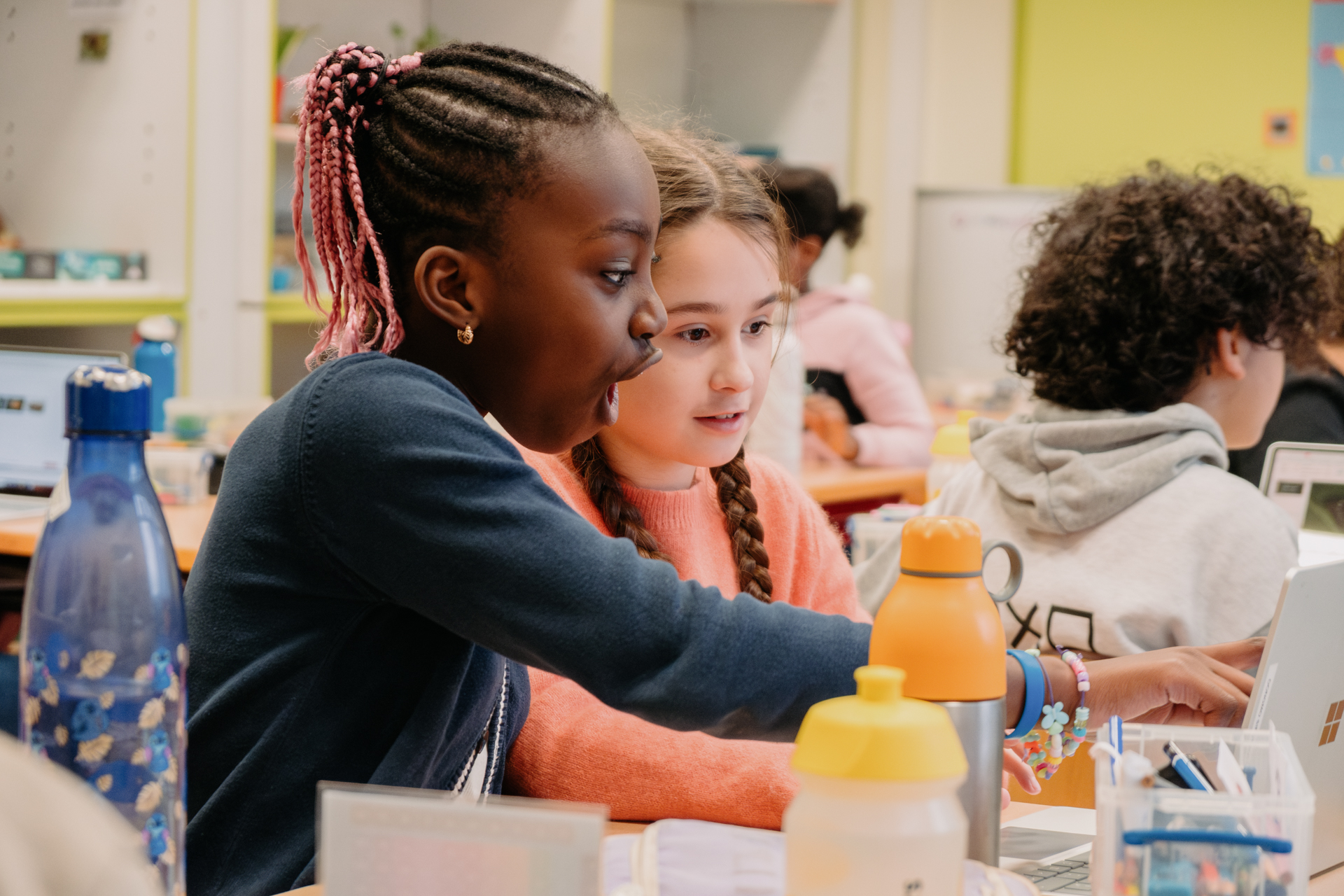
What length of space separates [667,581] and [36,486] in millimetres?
1950

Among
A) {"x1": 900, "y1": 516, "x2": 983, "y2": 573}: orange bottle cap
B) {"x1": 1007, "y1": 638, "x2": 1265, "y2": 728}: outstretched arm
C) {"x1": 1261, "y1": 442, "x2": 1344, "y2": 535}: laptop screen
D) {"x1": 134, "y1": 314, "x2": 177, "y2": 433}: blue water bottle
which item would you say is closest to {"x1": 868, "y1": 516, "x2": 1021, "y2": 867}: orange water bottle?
{"x1": 900, "y1": 516, "x2": 983, "y2": 573}: orange bottle cap

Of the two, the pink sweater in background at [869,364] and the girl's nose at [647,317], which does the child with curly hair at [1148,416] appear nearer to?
the girl's nose at [647,317]

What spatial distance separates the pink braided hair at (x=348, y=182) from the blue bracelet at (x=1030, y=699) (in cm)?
44

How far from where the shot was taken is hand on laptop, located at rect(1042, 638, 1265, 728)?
32.6 inches


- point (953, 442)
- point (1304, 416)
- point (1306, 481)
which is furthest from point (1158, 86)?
point (1306, 481)

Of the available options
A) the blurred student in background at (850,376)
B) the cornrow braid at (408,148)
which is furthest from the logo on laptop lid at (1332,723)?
the blurred student in background at (850,376)

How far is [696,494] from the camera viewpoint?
4.08 ft

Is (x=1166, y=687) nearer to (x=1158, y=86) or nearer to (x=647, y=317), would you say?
(x=647, y=317)

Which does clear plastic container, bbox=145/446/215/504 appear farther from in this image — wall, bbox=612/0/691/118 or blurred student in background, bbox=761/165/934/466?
wall, bbox=612/0/691/118

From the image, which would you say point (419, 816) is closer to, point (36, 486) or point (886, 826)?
point (886, 826)

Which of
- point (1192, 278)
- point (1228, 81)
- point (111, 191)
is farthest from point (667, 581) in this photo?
point (1228, 81)

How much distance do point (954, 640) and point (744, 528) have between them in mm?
562

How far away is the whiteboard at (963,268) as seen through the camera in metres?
4.85

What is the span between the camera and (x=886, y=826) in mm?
545
